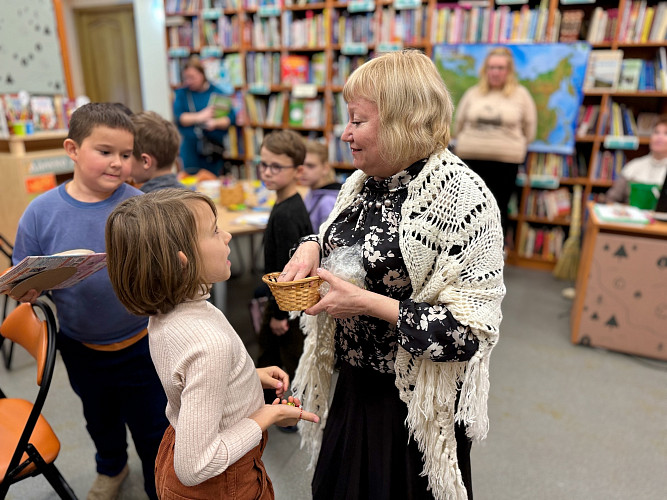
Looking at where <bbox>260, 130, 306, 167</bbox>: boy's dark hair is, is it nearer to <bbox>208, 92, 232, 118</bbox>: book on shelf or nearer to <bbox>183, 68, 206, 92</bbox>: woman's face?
<bbox>208, 92, 232, 118</bbox>: book on shelf

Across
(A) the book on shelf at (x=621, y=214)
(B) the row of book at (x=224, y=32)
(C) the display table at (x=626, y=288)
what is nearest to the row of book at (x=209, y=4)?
(B) the row of book at (x=224, y=32)

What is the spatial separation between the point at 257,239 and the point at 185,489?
4286 millimetres

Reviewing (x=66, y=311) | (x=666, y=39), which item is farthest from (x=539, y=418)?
(x=666, y=39)

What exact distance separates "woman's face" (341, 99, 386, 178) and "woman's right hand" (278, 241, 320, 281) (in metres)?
0.27

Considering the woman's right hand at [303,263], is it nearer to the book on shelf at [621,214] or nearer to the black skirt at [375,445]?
the black skirt at [375,445]

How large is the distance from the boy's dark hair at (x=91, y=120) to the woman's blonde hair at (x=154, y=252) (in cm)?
65

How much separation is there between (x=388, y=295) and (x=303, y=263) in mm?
229

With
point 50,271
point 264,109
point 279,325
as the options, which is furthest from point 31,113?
point 50,271

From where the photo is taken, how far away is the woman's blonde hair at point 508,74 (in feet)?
12.3

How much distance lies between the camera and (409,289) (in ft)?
3.77

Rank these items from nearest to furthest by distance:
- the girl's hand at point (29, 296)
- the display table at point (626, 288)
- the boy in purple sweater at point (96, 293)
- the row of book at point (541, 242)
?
1. the girl's hand at point (29, 296)
2. the boy in purple sweater at point (96, 293)
3. the display table at point (626, 288)
4. the row of book at point (541, 242)

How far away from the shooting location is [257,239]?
5199 millimetres

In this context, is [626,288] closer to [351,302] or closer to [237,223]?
[237,223]

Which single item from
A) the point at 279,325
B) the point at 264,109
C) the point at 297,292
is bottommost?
the point at 279,325
